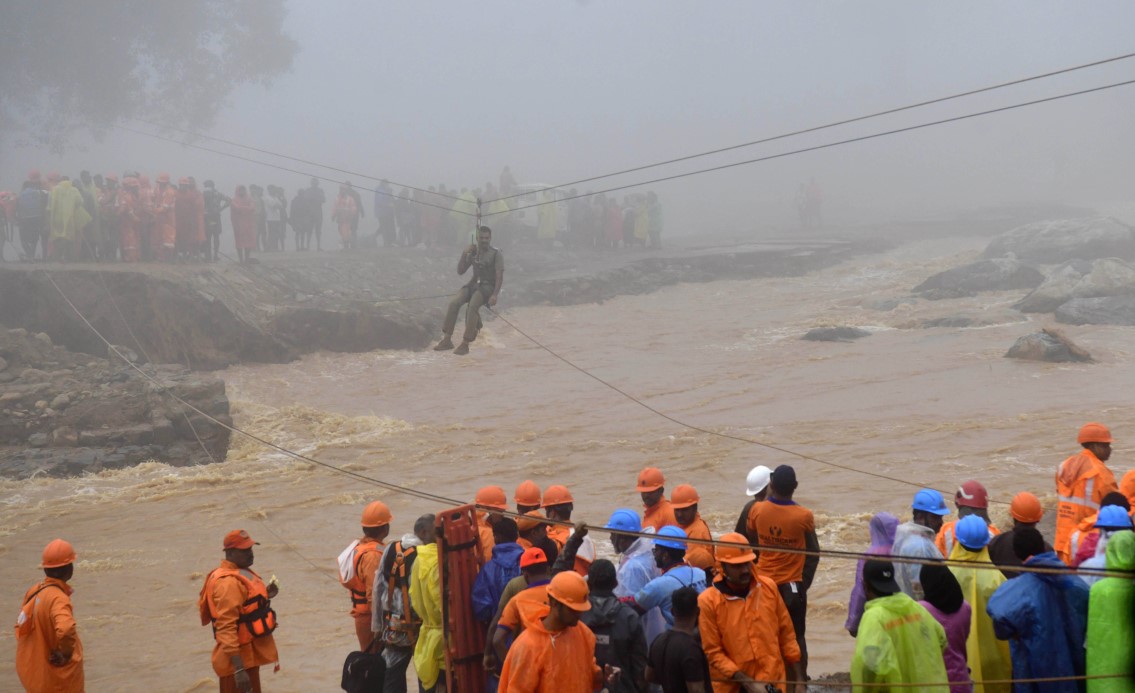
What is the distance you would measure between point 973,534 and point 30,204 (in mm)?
22228

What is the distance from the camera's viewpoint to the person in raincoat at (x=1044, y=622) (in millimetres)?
4656

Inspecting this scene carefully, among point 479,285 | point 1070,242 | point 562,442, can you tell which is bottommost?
point 562,442

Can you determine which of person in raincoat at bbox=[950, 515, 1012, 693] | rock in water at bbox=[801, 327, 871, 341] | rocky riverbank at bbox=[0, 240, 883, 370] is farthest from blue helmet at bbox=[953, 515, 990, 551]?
rocky riverbank at bbox=[0, 240, 883, 370]

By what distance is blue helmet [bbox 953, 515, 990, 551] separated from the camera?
544cm

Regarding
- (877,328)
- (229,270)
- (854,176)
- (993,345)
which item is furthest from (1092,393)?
(854,176)

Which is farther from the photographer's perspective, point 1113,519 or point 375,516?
point 375,516

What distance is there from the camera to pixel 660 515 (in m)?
6.87

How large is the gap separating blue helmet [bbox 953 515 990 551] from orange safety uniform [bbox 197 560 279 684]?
13.5 feet

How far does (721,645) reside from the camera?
495 cm

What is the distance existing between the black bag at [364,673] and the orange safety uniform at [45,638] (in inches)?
65.9

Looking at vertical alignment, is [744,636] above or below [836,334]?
below

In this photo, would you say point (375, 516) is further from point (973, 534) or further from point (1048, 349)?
point (1048, 349)

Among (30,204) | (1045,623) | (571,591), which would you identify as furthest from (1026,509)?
(30,204)

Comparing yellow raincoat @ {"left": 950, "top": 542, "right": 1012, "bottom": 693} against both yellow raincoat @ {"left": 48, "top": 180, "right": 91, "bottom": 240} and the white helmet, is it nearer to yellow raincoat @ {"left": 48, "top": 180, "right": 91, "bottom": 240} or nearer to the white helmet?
the white helmet
